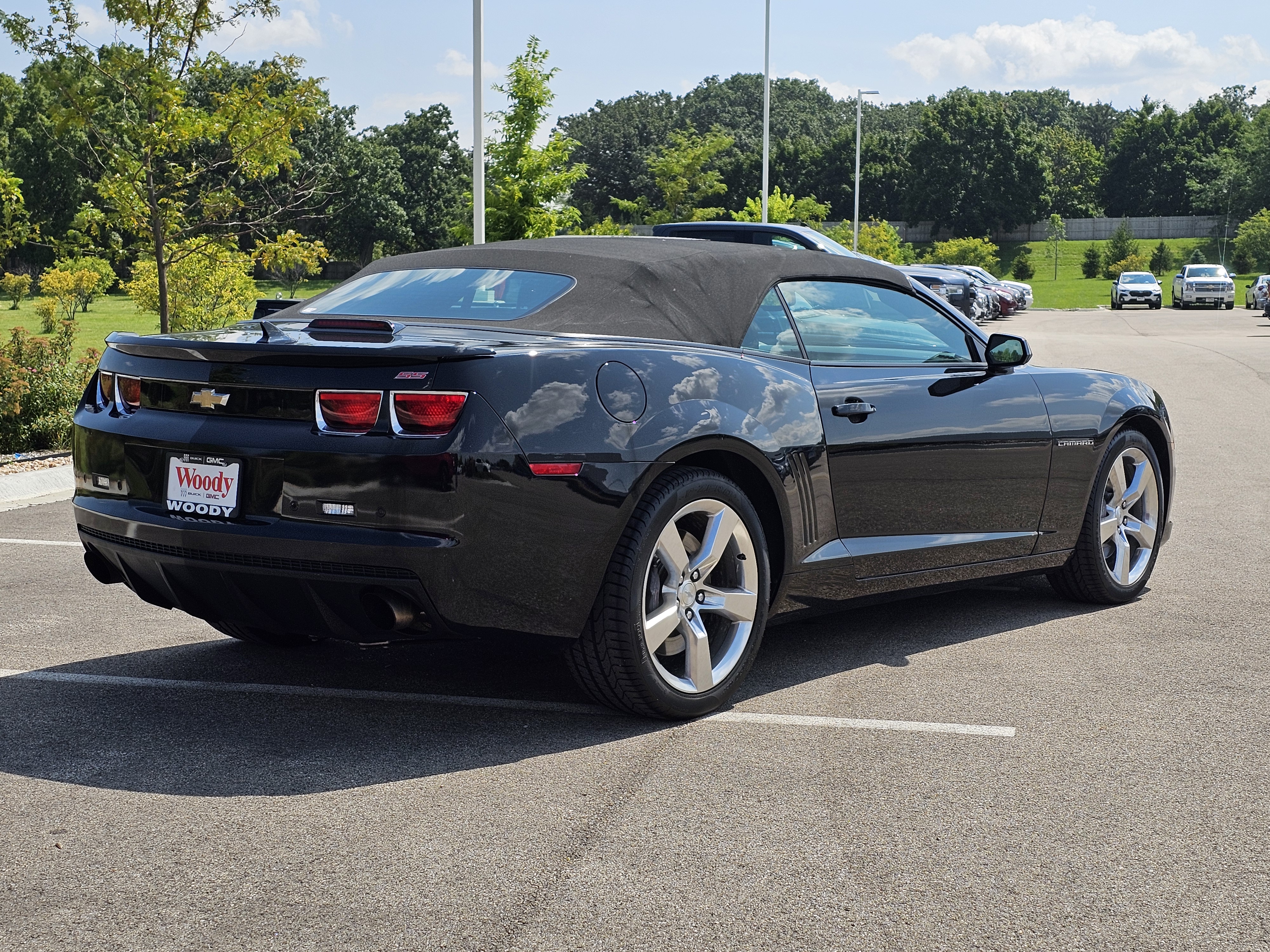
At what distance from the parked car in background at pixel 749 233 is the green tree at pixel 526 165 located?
405 inches

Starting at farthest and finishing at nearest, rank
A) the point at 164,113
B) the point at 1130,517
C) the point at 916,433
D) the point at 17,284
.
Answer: the point at 17,284
the point at 164,113
the point at 1130,517
the point at 916,433

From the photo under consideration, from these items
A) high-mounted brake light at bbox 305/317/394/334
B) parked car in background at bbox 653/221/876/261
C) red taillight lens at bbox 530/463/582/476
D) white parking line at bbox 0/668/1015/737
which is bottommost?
white parking line at bbox 0/668/1015/737

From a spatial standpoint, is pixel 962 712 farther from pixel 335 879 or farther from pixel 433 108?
pixel 433 108

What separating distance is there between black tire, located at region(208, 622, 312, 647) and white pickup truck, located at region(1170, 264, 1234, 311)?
2066 inches

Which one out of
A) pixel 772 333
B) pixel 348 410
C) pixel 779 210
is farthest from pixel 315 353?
pixel 779 210

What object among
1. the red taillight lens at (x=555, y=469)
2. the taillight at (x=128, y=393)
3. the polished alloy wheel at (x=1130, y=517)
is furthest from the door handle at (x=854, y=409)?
the taillight at (x=128, y=393)

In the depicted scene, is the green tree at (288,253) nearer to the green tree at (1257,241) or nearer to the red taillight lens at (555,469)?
the red taillight lens at (555,469)

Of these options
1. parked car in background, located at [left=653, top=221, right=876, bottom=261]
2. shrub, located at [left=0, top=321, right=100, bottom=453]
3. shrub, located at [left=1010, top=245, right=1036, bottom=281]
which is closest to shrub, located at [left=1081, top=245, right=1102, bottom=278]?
shrub, located at [left=1010, top=245, right=1036, bottom=281]

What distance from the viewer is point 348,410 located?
13.1ft

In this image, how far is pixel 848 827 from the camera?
3.58 metres

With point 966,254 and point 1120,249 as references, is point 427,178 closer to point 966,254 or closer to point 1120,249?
point 966,254

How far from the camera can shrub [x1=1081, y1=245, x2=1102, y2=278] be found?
9162 cm

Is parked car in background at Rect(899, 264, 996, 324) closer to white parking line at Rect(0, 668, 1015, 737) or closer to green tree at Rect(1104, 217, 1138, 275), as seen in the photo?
white parking line at Rect(0, 668, 1015, 737)

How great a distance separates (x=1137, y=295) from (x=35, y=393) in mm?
48931
